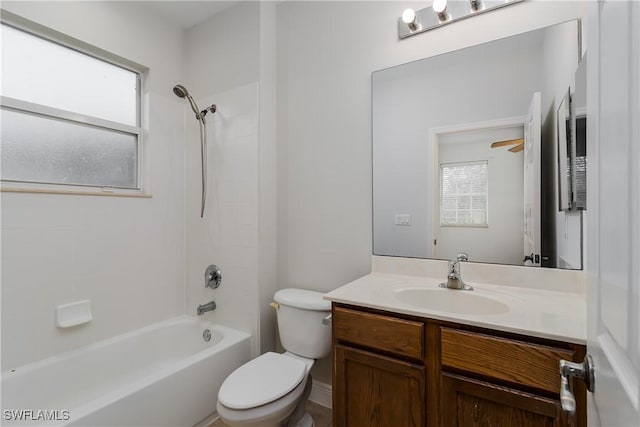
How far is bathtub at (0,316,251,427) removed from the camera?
1.37 meters

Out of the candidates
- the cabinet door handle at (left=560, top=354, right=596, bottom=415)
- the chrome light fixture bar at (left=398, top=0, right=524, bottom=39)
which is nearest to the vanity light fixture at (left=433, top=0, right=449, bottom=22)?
the chrome light fixture bar at (left=398, top=0, right=524, bottom=39)

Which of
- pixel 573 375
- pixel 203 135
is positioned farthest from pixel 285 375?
pixel 203 135

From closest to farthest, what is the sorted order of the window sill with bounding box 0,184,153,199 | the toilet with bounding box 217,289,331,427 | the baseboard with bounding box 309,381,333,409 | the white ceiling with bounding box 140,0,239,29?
the toilet with bounding box 217,289,331,427, the window sill with bounding box 0,184,153,199, the baseboard with bounding box 309,381,333,409, the white ceiling with bounding box 140,0,239,29

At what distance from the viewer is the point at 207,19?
7.41 feet

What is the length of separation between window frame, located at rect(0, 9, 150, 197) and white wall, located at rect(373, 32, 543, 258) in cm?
162

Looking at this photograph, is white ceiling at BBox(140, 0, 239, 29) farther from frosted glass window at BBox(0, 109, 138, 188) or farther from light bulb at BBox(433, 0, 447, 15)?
light bulb at BBox(433, 0, 447, 15)

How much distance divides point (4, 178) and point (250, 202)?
1.25 metres

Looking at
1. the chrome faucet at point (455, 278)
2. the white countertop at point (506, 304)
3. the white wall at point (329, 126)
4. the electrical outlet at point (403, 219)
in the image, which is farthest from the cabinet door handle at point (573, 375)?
the white wall at point (329, 126)

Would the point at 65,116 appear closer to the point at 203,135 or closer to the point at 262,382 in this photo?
the point at 203,135

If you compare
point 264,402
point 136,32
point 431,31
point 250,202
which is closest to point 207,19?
point 136,32

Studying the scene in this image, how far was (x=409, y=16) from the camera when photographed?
1599 millimetres

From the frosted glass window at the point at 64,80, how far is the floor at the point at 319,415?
2.02m

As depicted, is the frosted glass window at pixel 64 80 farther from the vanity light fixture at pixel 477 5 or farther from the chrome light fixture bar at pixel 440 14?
the vanity light fixture at pixel 477 5

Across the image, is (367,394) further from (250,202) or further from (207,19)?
(207,19)
